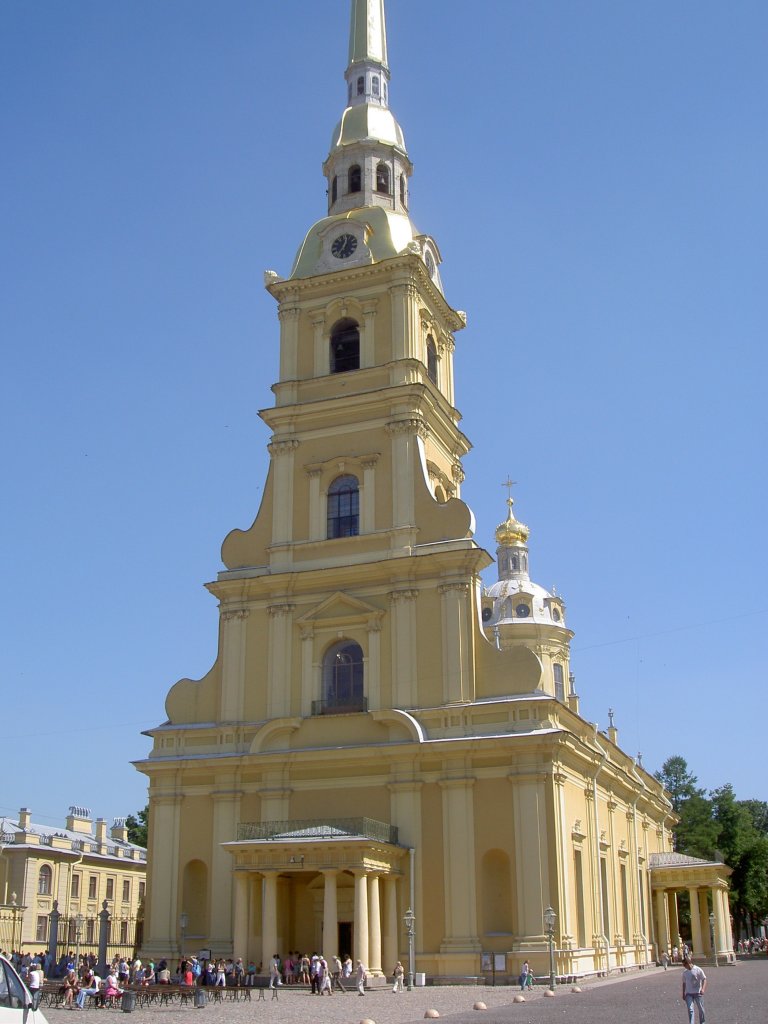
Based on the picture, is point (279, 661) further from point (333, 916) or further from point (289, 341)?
point (289, 341)

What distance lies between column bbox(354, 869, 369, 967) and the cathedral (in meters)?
0.07

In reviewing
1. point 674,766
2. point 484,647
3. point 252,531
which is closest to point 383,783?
point 484,647

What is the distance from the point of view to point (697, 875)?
176ft

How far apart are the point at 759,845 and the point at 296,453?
49.2 m

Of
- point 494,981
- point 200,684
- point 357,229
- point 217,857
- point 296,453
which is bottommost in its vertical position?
point 494,981

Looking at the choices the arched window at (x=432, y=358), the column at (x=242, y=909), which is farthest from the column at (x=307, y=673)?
the arched window at (x=432, y=358)

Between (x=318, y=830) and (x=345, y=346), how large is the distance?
1965 centimetres

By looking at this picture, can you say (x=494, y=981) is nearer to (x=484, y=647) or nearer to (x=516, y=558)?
(x=484, y=647)

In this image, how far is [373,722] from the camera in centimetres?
3875

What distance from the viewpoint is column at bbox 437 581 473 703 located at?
38.1m

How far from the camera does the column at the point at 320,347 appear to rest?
4497 centimetres

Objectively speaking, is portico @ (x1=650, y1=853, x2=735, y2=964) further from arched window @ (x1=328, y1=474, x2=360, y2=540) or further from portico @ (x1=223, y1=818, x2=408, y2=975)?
arched window @ (x1=328, y1=474, x2=360, y2=540)

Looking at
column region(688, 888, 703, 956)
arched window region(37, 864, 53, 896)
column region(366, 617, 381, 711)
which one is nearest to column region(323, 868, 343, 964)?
column region(366, 617, 381, 711)

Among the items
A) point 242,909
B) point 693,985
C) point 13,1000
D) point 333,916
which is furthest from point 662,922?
point 13,1000
